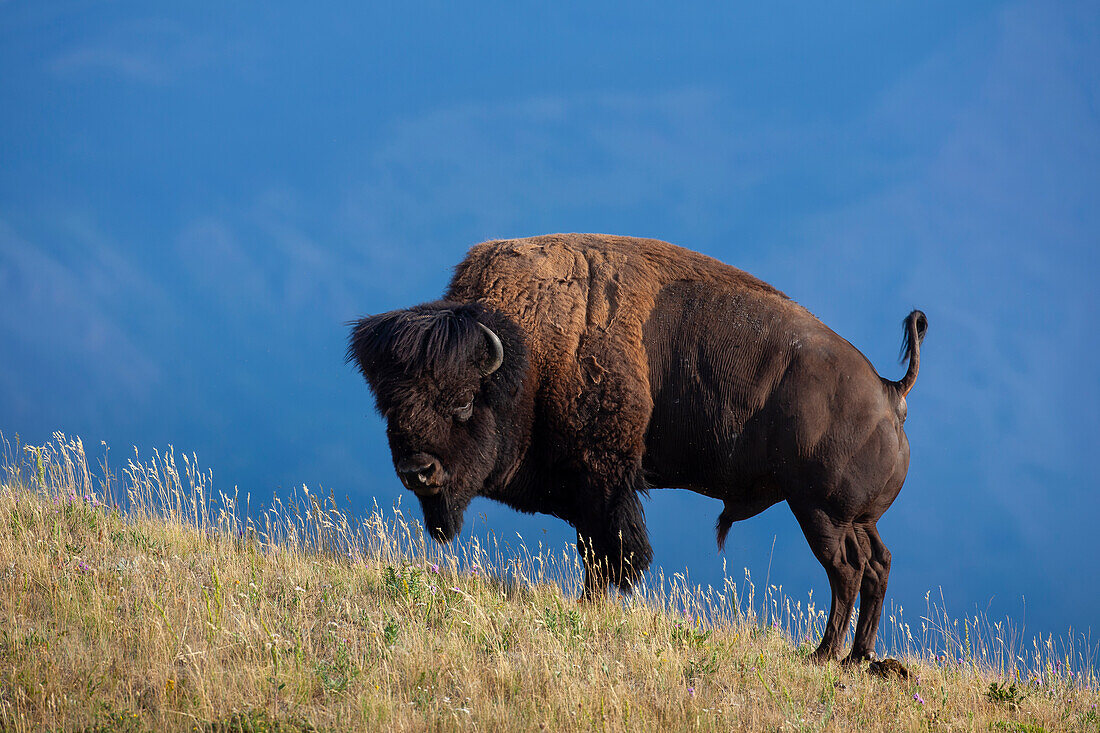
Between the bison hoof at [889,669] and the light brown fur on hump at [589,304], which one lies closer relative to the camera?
the bison hoof at [889,669]

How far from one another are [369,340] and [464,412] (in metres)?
0.94

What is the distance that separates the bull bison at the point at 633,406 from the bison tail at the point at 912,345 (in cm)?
2

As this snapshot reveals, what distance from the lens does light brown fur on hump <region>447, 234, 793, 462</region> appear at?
281 inches

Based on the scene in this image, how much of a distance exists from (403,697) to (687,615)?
2664 mm

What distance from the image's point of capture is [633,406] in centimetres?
713

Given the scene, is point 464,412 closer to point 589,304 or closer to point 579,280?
point 589,304

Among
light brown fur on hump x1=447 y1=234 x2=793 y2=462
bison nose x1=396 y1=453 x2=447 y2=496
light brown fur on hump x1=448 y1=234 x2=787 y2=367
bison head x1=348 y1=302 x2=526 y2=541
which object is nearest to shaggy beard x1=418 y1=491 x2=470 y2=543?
bison head x1=348 y1=302 x2=526 y2=541

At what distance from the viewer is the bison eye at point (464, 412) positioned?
7.05 meters

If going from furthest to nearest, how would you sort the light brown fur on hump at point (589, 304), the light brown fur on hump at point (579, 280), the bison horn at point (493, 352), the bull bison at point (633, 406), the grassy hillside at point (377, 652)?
the light brown fur on hump at point (579, 280), the light brown fur on hump at point (589, 304), the bison horn at point (493, 352), the bull bison at point (633, 406), the grassy hillside at point (377, 652)

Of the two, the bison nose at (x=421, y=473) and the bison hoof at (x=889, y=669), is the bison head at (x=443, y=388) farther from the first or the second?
the bison hoof at (x=889, y=669)

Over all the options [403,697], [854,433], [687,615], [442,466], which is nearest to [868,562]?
[854,433]

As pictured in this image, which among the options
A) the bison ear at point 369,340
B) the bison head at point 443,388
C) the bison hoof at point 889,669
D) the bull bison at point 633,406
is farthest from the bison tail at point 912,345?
the bison ear at point 369,340

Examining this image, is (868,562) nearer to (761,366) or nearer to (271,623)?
(761,366)

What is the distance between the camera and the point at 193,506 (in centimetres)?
812
